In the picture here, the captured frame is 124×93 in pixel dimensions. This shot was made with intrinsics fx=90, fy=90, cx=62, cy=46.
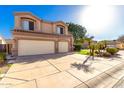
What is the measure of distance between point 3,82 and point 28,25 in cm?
1016

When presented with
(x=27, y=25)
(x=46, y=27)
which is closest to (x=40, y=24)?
(x=46, y=27)

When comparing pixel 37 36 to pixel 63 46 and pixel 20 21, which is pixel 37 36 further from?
pixel 63 46

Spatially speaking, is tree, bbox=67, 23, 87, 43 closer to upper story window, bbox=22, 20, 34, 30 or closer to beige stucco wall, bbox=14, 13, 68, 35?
beige stucco wall, bbox=14, 13, 68, 35

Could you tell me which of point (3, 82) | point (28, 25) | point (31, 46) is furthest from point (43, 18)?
point (3, 82)

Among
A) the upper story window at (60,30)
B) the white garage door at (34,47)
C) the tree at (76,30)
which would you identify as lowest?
the white garage door at (34,47)

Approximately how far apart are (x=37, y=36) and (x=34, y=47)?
5.30 ft

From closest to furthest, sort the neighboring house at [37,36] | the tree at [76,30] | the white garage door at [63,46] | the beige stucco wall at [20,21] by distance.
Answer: the neighboring house at [37,36], the beige stucco wall at [20,21], the white garage door at [63,46], the tree at [76,30]

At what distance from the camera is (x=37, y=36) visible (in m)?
12.7

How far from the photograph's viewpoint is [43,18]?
46.4ft

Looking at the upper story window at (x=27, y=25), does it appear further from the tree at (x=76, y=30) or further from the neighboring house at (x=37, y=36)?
the tree at (x=76, y=30)

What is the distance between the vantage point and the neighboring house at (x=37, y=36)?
11.3m

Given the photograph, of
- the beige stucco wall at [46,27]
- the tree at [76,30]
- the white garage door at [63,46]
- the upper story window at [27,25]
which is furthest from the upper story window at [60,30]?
the tree at [76,30]

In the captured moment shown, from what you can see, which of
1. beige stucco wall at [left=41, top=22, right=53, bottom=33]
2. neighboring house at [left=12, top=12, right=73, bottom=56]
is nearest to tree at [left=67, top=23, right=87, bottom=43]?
neighboring house at [left=12, top=12, right=73, bottom=56]
